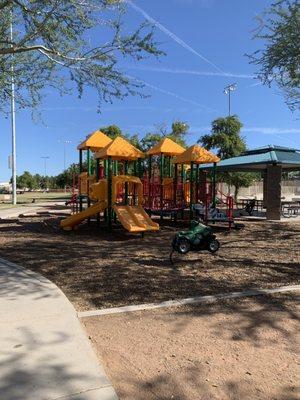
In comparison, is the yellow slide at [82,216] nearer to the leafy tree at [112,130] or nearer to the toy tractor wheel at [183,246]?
the toy tractor wheel at [183,246]

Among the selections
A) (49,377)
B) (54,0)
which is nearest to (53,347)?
(49,377)

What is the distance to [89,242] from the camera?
12.2 m

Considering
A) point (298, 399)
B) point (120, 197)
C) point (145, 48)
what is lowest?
point (298, 399)

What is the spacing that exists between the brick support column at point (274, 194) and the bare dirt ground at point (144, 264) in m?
5.09

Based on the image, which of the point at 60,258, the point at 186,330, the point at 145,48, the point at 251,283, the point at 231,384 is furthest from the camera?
the point at 145,48

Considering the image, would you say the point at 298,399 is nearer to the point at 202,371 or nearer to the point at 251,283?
the point at 202,371

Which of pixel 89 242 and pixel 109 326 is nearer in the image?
pixel 109 326

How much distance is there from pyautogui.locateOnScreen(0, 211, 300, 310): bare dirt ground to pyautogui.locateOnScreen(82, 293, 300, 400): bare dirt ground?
79cm

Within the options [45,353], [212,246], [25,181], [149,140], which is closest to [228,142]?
[149,140]

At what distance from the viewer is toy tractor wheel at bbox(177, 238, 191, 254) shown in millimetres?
8992

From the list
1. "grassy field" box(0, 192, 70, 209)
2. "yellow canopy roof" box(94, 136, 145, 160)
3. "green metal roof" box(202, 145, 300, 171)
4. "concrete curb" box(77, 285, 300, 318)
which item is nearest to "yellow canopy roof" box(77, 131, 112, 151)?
"yellow canopy roof" box(94, 136, 145, 160)

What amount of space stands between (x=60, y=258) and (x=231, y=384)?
6.09 meters

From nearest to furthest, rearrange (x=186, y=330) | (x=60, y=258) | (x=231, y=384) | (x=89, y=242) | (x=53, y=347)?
(x=231, y=384) < (x=53, y=347) < (x=186, y=330) < (x=60, y=258) < (x=89, y=242)

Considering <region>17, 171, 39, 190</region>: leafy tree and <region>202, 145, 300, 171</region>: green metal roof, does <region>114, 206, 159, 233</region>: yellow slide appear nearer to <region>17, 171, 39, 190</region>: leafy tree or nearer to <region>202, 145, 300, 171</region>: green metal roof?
<region>202, 145, 300, 171</region>: green metal roof
